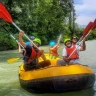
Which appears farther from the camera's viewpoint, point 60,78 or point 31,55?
point 31,55

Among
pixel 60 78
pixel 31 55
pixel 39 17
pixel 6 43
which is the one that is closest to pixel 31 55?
pixel 31 55

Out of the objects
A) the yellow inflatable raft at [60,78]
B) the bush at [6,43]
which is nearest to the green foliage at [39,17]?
the bush at [6,43]

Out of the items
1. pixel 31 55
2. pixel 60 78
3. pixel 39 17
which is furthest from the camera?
pixel 39 17

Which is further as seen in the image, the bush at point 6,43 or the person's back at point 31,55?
the bush at point 6,43

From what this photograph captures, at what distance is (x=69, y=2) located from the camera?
46.1 meters

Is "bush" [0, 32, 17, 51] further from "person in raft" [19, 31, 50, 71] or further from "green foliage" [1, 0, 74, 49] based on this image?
"person in raft" [19, 31, 50, 71]

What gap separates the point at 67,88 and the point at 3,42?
19.7m

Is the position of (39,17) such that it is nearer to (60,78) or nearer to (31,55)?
(31,55)

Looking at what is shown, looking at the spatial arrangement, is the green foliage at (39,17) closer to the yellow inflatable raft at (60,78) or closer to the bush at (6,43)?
Result: the bush at (6,43)

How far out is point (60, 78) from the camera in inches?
310

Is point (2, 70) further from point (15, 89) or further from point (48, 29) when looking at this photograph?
point (48, 29)

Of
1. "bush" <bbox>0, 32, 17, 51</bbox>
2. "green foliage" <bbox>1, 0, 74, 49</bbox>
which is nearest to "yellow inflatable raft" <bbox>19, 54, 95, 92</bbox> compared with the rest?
"green foliage" <bbox>1, 0, 74, 49</bbox>

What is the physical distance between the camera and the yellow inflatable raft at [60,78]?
25.9ft

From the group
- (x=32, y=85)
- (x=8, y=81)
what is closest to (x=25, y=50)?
(x=32, y=85)
